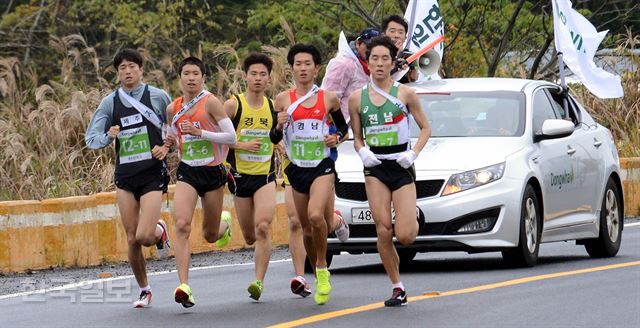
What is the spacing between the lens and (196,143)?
38.5 feet

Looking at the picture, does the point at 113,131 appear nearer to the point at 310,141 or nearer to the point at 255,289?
the point at 310,141

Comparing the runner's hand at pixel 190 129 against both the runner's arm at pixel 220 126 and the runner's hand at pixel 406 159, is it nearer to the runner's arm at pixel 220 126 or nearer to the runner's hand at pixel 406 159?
the runner's arm at pixel 220 126

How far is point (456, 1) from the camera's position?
25.2 m

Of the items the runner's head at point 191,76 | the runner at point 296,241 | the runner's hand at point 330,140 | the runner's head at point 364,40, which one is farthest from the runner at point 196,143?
the runner's head at point 364,40

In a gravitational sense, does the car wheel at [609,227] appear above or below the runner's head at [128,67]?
below

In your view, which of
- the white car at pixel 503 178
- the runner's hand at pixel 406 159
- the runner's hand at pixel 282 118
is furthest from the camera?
the white car at pixel 503 178

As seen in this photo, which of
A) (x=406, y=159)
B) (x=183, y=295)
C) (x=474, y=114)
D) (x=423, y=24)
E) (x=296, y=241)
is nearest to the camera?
(x=183, y=295)

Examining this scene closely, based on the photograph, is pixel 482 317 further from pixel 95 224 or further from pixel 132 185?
pixel 95 224

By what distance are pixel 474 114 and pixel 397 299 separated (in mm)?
3799

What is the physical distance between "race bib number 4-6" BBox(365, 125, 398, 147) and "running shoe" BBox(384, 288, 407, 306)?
104 centimetres

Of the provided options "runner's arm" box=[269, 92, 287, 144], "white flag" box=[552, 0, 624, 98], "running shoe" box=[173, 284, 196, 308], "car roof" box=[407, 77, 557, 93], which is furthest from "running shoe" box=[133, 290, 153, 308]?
"white flag" box=[552, 0, 624, 98]

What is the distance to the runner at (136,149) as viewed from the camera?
11695mm

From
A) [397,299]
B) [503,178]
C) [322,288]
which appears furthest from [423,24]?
[397,299]

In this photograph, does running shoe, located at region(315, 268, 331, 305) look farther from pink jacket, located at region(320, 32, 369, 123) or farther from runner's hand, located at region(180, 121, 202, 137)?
pink jacket, located at region(320, 32, 369, 123)
